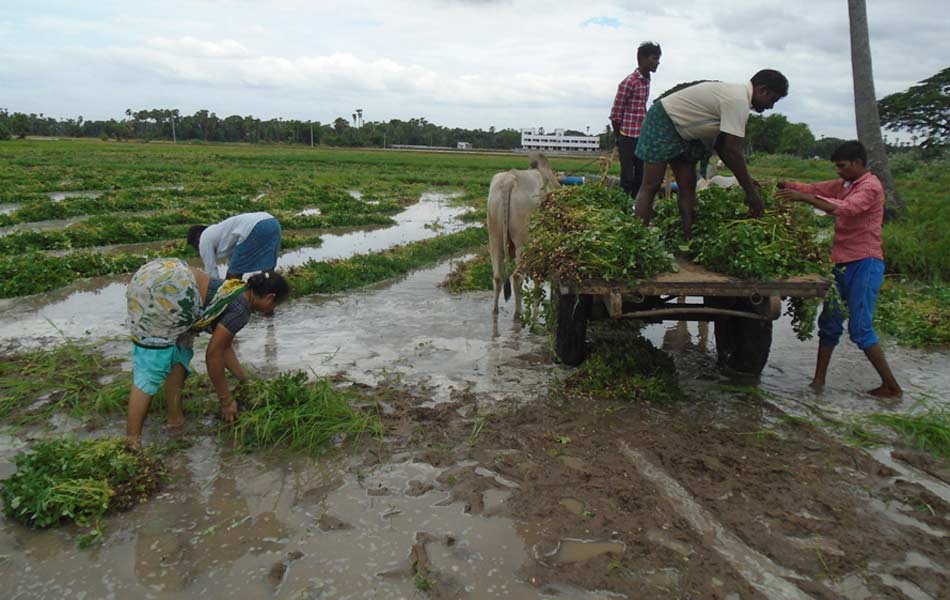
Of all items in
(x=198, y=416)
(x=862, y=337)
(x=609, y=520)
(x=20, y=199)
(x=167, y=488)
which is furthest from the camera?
(x=20, y=199)

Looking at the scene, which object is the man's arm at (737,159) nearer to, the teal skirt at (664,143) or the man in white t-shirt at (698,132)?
the man in white t-shirt at (698,132)

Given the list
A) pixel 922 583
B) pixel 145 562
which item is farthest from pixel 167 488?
pixel 922 583

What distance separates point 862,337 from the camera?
4.93 m

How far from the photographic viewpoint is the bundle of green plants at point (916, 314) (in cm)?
661

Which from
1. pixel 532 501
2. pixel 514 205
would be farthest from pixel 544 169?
pixel 532 501

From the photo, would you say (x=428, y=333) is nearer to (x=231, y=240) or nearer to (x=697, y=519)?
(x=231, y=240)

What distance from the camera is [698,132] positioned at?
4.99 m

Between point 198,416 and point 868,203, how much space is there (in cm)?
504

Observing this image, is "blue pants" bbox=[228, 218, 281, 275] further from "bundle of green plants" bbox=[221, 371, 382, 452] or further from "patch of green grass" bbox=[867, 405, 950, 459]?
"patch of green grass" bbox=[867, 405, 950, 459]

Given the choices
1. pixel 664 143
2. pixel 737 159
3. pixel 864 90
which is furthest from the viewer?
pixel 864 90

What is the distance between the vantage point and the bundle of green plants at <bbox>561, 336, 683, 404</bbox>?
15.9 feet

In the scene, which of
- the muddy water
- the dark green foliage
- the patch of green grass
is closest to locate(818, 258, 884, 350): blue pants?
the patch of green grass

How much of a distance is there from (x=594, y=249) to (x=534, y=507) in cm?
182

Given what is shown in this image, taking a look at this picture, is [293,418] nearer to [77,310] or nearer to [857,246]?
[857,246]
